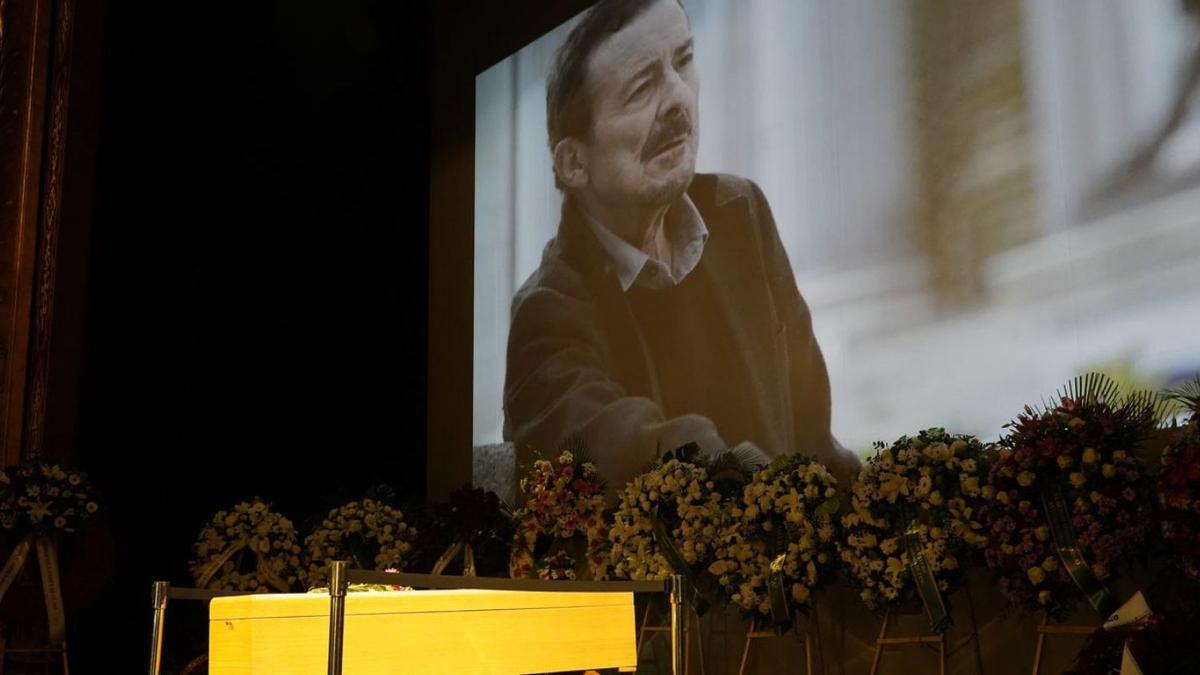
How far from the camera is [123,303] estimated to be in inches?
316

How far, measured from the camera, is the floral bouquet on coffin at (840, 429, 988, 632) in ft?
16.5

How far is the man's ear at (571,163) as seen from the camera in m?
8.00

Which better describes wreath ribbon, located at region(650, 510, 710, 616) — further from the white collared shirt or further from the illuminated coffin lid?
the illuminated coffin lid

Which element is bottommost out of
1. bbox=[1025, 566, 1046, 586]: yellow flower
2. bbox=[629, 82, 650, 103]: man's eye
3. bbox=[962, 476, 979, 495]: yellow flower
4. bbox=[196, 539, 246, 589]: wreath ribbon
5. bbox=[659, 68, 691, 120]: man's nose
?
bbox=[1025, 566, 1046, 586]: yellow flower

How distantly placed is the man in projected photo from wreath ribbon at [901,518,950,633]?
40.3 inches

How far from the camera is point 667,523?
6270 mm

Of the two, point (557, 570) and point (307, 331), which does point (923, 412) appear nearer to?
point (557, 570)

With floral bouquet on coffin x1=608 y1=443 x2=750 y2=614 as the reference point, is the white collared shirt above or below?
above

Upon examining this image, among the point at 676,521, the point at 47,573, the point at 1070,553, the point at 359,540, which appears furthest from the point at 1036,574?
the point at 47,573

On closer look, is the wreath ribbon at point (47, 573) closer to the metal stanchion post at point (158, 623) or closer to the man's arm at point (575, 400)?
the metal stanchion post at point (158, 623)

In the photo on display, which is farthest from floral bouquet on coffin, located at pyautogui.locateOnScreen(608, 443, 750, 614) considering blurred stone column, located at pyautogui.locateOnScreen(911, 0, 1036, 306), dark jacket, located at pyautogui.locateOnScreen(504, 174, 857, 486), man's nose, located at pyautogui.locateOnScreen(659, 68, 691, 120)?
man's nose, located at pyautogui.locateOnScreen(659, 68, 691, 120)

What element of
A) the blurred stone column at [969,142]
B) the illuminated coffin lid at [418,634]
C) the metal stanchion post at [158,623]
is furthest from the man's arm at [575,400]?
the metal stanchion post at [158,623]

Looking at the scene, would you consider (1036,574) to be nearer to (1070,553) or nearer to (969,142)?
(1070,553)

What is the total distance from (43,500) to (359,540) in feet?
6.58
